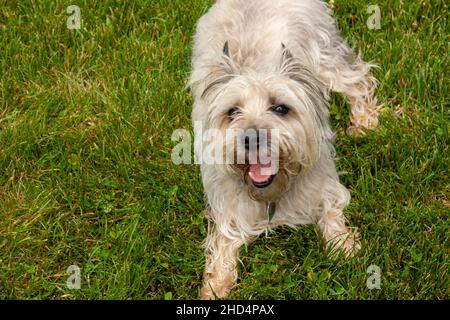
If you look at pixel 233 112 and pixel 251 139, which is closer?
pixel 251 139

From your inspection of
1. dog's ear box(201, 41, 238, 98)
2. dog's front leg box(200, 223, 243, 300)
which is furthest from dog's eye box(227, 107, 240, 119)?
dog's front leg box(200, 223, 243, 300)

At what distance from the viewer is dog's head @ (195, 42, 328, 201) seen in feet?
12.4

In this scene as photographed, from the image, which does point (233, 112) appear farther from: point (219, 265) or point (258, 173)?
point (219, 265)

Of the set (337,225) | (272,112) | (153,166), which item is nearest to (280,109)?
(272,112)

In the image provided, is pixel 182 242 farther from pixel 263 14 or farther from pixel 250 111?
pixel 263 14

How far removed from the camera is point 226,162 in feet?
12.9

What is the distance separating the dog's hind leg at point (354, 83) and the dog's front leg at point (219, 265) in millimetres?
1341

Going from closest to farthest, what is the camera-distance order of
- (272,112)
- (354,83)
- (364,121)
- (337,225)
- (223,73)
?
(272,112), (223,73), (337,225), (364,121), (354,83)

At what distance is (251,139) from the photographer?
374 centimetres

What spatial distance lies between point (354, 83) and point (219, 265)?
6.07 ft

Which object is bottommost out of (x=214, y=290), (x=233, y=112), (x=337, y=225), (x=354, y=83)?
(x=214, y=290)

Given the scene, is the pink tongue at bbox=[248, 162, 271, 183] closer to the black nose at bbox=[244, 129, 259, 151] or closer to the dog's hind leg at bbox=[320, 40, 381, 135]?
the black nose at bbox=[244, 129, 259, 151]
